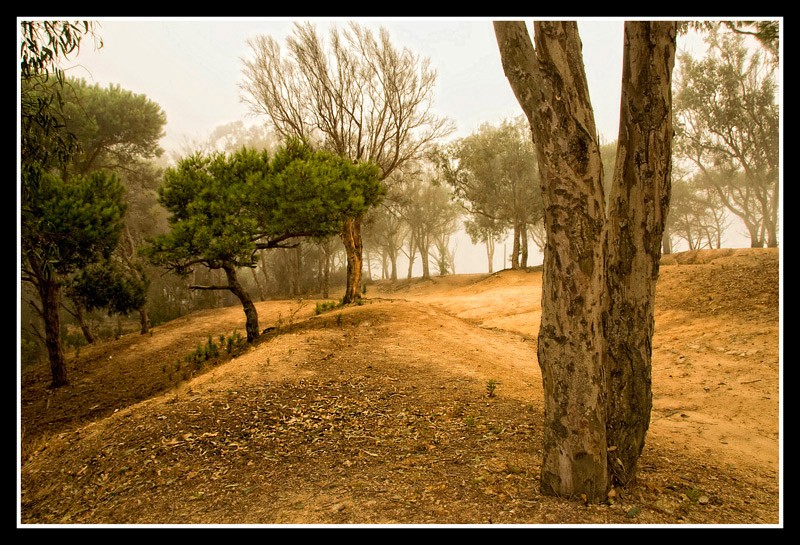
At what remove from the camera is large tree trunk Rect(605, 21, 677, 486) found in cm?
294

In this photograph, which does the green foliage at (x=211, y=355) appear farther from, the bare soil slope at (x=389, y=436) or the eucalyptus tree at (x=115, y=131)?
the eucalyptus tree at (x=115, y=131)

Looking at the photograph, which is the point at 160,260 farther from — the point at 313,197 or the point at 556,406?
the point at 556,406

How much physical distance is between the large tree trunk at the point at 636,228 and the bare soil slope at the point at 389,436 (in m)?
0.55

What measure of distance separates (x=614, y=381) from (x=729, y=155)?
2526 cm

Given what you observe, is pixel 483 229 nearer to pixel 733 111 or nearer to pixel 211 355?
pixel 733 111

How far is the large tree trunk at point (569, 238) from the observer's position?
8.35ft

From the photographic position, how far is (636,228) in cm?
299

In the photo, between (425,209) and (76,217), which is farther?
(425,209)

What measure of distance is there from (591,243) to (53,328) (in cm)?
1128

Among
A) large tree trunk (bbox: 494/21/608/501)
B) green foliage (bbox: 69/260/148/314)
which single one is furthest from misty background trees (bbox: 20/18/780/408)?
large tree trunk (bbox: 494/21/608/501)

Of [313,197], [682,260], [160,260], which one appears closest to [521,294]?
Result: [682,260]

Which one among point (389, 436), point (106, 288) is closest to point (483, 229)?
point (106, 288)

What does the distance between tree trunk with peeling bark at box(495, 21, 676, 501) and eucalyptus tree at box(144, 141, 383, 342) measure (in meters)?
7.42

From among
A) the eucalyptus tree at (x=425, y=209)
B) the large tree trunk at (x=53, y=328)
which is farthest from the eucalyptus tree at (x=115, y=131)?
the eucalyptus tree at (x=425, y=209)
